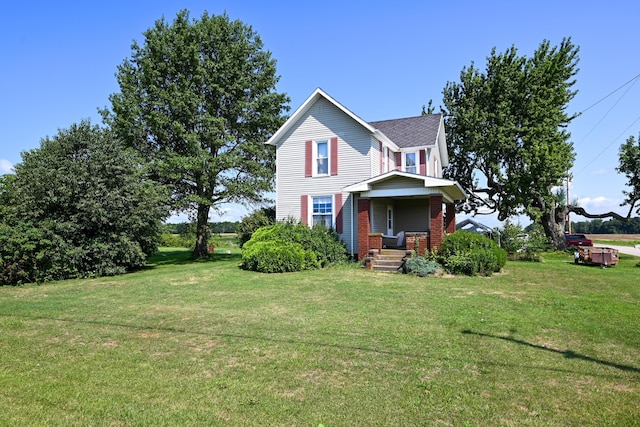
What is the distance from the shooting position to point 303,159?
20250mm

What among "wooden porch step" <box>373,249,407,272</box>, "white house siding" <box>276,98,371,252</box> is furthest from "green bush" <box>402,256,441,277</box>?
"white house siding" <box>276,98,371,252</box>

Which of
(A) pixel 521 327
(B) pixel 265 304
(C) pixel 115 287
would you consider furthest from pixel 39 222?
(A) pixel 521 327

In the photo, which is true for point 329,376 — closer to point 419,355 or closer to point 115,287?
point 419,355

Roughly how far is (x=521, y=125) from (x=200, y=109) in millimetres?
21957

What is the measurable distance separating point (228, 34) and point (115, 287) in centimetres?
1773

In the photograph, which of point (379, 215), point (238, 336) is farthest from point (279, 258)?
point (238, 336)

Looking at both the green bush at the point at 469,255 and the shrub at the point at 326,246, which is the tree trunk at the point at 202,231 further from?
the green bush at the point at 469,255

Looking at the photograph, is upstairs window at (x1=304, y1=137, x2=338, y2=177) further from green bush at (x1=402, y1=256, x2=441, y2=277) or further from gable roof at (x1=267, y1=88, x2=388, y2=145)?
green bush at (x1=402, y1=256, x2=441, y2=277)

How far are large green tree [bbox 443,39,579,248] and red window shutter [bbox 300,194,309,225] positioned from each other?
15.1 m

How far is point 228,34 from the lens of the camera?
23984 millimetres

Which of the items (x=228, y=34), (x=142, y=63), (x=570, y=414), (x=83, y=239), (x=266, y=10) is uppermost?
(x=228, y=34)

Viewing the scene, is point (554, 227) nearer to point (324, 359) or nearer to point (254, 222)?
point (254, 222)

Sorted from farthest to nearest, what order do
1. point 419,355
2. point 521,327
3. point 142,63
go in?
point 142,63 → point 521,327 → point 419,355

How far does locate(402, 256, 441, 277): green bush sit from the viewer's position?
45.3 ft
